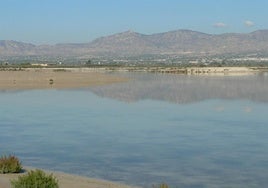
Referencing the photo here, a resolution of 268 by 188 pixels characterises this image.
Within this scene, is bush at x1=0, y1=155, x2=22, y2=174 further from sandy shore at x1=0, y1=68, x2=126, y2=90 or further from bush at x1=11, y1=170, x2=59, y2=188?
sandy shore at x1=0, y1=68, x2=126, y2=90

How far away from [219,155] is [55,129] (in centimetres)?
956

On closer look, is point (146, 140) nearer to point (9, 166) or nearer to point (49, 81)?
point (9, 166)

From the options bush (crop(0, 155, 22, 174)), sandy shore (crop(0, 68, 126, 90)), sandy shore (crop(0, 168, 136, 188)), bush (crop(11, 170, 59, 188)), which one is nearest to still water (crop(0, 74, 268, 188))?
sandy shore (crop(0, 168, 136, 188))

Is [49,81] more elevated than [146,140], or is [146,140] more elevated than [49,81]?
[146,140]

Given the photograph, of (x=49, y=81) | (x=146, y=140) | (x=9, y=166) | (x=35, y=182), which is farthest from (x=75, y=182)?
(x=49, y=81)

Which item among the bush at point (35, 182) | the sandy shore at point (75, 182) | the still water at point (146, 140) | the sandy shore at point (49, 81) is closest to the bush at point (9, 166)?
the sandy shore at point (75, 182)

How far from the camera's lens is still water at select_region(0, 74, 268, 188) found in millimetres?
16266

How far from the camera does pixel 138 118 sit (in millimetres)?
31438

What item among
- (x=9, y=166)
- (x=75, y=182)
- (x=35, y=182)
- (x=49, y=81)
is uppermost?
(x=35, y=182)

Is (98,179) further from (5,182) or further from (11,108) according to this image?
(11,108)

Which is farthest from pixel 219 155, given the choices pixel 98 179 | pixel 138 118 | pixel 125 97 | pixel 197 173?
pixel 125 97

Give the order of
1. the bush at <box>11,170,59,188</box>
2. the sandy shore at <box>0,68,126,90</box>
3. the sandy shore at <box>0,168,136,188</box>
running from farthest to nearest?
the sandy shore at <box>0,68,126,90</box>, the sandy shore at <box>0,168,136,188</box>, the bush at <box>11,170,59,188</box>

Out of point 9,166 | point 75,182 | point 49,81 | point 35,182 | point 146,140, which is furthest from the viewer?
point 49,81

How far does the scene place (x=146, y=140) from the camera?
74.7 ft
